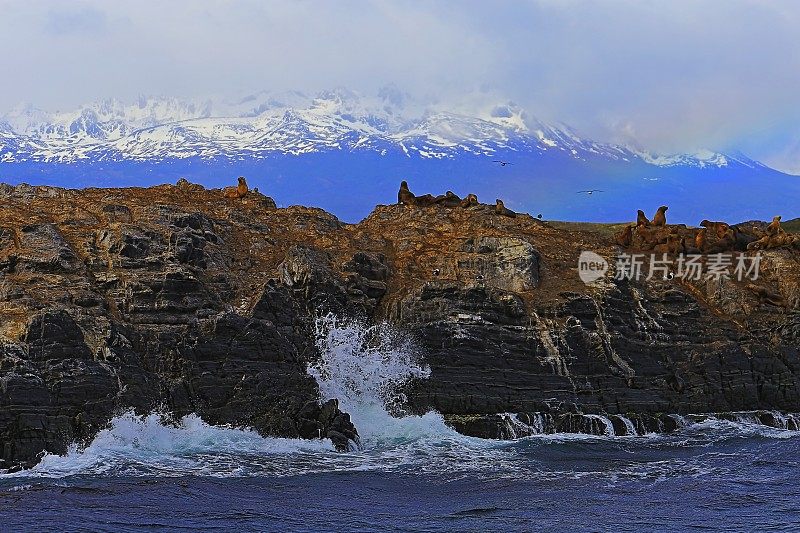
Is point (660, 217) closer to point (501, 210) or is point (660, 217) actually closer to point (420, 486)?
point (501, 210)

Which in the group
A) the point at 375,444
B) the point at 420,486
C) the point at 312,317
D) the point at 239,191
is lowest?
the point at 420,486

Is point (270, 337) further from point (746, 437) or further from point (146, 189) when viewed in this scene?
point (746, 437)

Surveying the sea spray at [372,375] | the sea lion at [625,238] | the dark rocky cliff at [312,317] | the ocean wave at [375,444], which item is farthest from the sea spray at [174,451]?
the sea lion at [625,238]

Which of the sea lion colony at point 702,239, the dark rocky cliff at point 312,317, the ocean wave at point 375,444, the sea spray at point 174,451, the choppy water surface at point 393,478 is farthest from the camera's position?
the sea lion colony at point 702,239

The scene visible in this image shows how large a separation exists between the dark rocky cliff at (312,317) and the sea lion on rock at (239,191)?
610 millimetres

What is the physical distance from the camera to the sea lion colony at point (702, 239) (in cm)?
4681

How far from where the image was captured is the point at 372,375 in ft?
121

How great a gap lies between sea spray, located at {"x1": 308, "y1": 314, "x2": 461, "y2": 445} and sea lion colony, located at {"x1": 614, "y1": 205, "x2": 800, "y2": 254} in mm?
14089

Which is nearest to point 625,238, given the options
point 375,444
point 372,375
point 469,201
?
point 469,201

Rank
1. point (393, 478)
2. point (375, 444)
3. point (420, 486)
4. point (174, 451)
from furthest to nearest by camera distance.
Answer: point (375, 444)
point (174, 451)
point (393, 478)
point (420, 486)

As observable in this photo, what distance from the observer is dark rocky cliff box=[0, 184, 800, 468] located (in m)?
32.3

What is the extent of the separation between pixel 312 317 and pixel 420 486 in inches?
483

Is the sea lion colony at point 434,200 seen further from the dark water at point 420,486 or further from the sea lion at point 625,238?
the dark water at point 420,486

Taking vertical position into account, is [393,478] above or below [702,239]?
below
